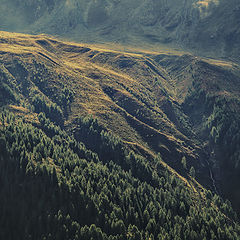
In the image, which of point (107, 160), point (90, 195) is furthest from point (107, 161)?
point (90, 195)

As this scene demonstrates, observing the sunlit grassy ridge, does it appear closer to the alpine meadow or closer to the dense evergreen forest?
the alpine meadow

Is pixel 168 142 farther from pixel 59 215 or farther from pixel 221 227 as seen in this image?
pixel 59 215

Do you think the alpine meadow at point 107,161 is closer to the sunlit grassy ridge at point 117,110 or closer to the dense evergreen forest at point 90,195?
the dense evergreen forest at point 90,195

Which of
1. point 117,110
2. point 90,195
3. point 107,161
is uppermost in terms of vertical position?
point 117,110

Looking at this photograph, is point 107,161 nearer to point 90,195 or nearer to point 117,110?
point 90,195

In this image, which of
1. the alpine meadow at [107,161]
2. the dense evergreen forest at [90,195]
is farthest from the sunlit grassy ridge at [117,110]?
the dense evergreen forest at [90,195]

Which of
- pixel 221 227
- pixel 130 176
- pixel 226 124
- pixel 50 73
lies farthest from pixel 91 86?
pixel 221 227
